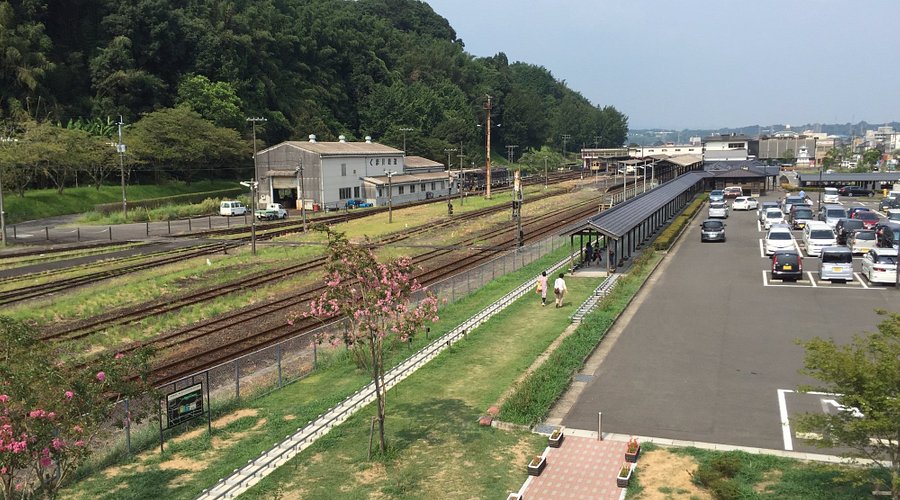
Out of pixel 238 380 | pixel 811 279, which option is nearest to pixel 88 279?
pixel 238 380

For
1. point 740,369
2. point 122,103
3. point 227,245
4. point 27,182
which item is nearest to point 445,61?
point 122,103

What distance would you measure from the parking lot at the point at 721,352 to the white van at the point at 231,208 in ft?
156

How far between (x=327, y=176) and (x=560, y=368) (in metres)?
59.4

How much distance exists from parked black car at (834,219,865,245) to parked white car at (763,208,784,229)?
554cm

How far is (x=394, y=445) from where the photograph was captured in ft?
53.4

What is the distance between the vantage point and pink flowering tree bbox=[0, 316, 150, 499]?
34.8 feet

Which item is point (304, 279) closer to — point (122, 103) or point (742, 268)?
point (742, 268)

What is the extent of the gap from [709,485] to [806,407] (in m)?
6.02

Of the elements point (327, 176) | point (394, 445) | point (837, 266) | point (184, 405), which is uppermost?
point (327, 176)

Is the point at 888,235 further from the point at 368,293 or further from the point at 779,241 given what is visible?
the point at 368,293

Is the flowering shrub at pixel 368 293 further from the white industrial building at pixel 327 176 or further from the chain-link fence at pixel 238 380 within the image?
the white industrial building at pixel 327 176

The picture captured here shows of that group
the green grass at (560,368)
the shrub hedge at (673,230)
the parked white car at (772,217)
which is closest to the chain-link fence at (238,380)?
the green grass at (560,368)

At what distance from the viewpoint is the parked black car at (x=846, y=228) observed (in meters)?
46.8

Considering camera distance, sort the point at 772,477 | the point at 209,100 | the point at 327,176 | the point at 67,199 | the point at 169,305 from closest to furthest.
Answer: the point at 772,477
the point at 169,305
the point at 67,199
the point at 327,176
the point at 209,100
